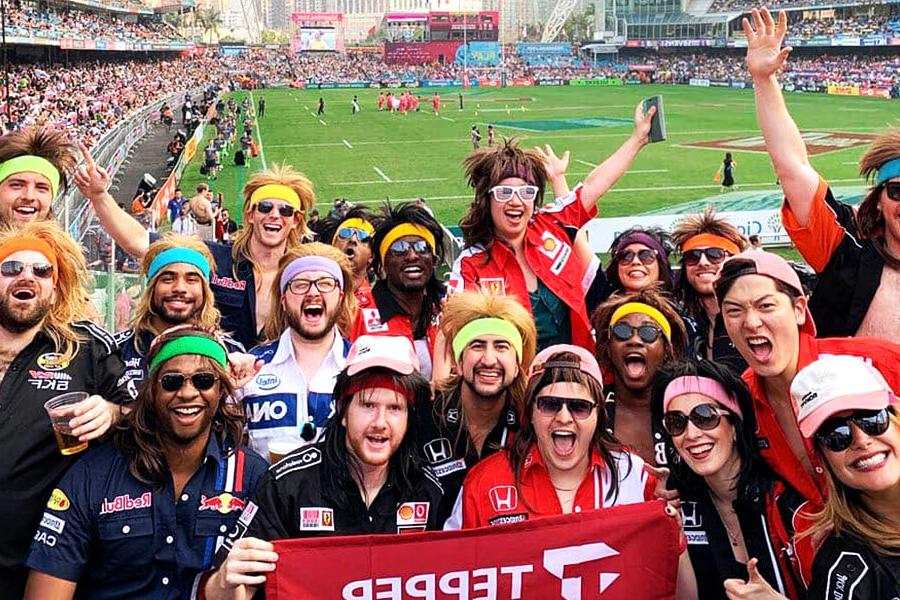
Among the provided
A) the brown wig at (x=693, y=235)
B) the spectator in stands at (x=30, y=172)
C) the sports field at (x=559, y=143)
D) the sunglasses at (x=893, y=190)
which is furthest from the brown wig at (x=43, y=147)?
the sports field at (x=559, y=143)

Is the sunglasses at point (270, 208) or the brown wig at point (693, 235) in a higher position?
the sunglasses at point (270, 208)

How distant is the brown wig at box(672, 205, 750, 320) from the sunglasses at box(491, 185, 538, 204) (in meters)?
1.33

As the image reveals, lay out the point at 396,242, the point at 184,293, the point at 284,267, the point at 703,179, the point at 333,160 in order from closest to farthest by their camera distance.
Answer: the point at 184,293 → the point at 284,267 → the point at 396,242 → the point at 703,179 → the point at 333,160

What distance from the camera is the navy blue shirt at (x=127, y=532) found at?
12.6 feet

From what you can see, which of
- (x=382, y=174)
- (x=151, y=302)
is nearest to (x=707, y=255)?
(x=151, y=302)

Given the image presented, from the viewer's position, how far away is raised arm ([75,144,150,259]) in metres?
6.36

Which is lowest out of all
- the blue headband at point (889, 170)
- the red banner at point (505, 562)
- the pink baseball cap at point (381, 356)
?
the red banner at point (505, 562)

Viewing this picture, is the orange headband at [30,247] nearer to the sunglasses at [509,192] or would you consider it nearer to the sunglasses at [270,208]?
the sunglasses at [270,208]

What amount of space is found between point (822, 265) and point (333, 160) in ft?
104

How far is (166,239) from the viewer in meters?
5.53

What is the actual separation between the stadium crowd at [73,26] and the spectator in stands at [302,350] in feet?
142

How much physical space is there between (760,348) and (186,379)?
99.3 inches

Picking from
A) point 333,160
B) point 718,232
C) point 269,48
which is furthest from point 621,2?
point 718,232

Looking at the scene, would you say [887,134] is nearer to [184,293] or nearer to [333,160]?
[184,293]
